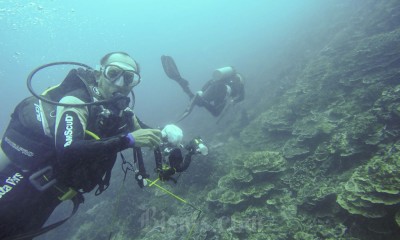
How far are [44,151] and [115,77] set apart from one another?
4.18 ft

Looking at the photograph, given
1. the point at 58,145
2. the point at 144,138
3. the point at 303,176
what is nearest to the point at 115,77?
the point at 144,138

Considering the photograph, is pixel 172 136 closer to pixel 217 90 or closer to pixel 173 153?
pixel 173 153

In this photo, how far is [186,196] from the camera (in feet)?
27.1

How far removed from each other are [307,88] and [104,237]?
987 centimetres

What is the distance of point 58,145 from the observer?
104 inches

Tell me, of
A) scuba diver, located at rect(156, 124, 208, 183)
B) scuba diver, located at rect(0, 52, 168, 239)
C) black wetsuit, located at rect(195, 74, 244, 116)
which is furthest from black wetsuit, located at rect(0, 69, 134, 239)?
black wetsuit, located at rect(195, 74, 244, 116)

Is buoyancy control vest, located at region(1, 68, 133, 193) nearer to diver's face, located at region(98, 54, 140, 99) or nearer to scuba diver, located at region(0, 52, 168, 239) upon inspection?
scuba diver, located at region(0, 52, 168, 239)

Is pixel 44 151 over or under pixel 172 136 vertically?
over

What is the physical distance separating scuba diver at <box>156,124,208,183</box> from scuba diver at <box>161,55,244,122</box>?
6808 mm

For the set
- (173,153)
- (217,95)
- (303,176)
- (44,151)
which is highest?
(44,151)

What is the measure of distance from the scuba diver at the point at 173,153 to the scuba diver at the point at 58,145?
383 millimetres

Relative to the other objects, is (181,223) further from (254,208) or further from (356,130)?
(356,130)

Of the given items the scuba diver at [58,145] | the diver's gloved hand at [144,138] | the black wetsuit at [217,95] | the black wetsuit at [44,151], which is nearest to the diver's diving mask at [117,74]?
the scuba diver at [58,145]

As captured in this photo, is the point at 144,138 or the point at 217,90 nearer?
the point at 144,138
